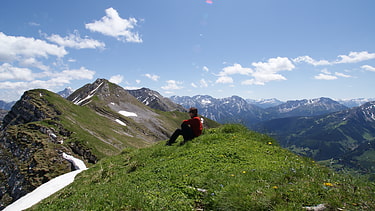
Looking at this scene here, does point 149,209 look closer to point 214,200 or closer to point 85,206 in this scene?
point 214,200

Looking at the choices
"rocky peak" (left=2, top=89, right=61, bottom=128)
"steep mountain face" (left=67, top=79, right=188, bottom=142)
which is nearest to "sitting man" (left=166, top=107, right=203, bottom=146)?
"rocky peak" (left=2, top=89, right=61, bottom=128)

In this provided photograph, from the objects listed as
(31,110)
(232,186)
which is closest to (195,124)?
(232,186)

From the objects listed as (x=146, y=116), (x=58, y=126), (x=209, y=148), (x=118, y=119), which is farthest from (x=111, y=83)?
(x=209, y=148)

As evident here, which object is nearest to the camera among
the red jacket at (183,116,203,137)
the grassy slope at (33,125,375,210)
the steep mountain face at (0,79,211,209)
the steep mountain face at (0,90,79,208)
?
the grassy slope at (33,125,375,210)

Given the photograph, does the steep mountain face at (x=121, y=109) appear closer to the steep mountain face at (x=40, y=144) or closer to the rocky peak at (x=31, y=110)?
the steep mountain face at (x=40, y=144)

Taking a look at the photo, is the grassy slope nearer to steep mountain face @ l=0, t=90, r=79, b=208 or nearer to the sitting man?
the sitting man

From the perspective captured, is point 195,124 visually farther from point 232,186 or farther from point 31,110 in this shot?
point 31,110

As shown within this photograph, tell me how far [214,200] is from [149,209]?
234 centimetres

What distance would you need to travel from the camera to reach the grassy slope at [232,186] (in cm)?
700

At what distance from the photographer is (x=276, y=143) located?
50.1ft

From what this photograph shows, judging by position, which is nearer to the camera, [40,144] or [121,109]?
[40,144]

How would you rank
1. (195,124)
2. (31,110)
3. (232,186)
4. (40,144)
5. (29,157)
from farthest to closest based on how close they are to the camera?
(31,110) < (40,144) < (29,157) < (195,124) < (232,186)

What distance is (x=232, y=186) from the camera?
8250mm

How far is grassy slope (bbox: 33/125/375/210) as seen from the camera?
23.0 feet
